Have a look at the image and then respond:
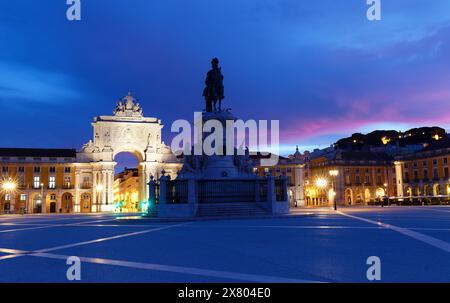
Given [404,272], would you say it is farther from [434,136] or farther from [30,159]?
[434,136]

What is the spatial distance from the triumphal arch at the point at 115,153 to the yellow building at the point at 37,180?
2.28 meters

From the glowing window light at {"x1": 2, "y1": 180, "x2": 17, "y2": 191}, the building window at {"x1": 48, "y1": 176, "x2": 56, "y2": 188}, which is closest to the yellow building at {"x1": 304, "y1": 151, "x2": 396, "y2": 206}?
the building window at {"x1": 48, "y1": 176, "x2": 56, "y2": 188}

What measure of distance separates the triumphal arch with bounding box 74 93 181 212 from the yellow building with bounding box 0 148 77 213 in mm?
2279

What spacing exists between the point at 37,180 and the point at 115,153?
1406cm

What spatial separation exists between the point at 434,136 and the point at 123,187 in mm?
94279

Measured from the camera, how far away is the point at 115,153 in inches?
2995

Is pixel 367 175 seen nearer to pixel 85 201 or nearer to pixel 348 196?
pixel 348 196

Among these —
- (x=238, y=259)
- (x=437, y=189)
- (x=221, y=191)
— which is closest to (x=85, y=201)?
(x=221, y=191)

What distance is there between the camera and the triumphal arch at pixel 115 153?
72.8m

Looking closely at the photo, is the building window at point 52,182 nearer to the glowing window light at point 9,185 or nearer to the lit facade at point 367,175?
the glowing window light at point 9,185

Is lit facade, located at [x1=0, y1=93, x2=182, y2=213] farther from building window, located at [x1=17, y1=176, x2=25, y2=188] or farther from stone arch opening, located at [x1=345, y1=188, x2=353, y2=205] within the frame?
stone arch opening, located at [x1=345, y1=188, x2=353, y2=205]

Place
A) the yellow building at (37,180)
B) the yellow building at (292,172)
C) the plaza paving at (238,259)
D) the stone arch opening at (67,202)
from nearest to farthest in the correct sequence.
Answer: the plaza paving at (238,259) < the yellow building at (37,180) < the stone arch opening at (67,202) < the yellow building at (292,172)

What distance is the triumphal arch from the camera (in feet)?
239

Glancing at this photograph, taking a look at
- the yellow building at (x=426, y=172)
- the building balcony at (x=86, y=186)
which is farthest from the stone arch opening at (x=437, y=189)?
the building balcony at (x=86, y=186)
